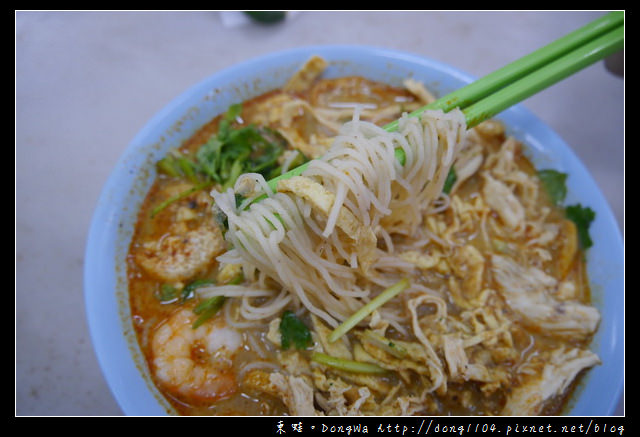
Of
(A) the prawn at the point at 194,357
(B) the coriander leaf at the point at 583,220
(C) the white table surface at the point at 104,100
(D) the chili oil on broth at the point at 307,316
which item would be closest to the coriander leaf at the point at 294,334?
(D) the chili oil on broth at the point at 307,316

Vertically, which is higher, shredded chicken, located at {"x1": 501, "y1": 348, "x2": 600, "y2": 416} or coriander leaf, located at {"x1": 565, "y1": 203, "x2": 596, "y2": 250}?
coriander leaf, located at {"x1": 565, "y1": 203, "x2": 596, "y2": 250}

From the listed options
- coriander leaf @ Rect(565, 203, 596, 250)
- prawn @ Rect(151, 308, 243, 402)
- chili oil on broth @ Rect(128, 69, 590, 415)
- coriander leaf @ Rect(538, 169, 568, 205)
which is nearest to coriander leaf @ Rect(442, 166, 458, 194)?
chili oil on broth @ Rect(128, 69, 590, 415)

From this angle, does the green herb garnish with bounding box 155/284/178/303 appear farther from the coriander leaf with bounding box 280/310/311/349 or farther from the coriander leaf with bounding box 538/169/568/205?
the coriander leaf with bounding box 538/169/568/205

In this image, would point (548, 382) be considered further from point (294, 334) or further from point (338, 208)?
point (338, 208)

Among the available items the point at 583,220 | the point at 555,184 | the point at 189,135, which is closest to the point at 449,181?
the point at 555,184

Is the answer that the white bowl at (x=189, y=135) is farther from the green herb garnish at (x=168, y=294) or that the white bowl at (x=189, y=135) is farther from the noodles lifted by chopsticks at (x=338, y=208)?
the noodles lifted by chopsticks at (x=338, y=208)

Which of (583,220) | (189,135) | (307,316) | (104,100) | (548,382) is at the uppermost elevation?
(104,100)
